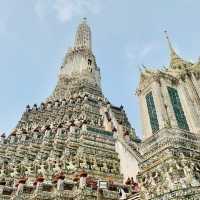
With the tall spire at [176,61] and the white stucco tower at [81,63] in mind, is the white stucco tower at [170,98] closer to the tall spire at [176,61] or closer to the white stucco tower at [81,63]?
the tall spire at [176,61]

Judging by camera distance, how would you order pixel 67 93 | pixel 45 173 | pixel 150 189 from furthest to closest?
pixel 67 93 < pixel 45 173 < pixel 150 189

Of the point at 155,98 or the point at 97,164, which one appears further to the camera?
the point at 97,164

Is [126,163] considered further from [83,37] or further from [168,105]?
[83,37]

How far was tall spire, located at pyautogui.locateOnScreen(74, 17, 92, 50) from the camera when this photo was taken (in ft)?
221

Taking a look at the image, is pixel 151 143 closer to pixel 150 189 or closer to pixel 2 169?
pixel 150 189

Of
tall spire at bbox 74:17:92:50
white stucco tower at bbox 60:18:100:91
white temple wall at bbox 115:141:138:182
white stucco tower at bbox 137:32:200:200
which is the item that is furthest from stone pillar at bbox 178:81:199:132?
tall spire at bbox 74:17:92:50

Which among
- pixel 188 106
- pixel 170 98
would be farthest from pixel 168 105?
pixel 188 106

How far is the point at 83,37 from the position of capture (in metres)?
A: 70.1

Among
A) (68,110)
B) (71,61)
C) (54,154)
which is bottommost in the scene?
(54,154)

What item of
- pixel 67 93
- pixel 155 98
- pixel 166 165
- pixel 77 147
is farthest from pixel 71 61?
pixel 166 165

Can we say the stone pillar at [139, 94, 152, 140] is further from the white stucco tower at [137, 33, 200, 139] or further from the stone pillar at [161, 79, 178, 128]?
the stone pillar at [161, 79, 178, 128]

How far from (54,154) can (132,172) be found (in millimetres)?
7834

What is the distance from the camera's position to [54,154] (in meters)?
26.9

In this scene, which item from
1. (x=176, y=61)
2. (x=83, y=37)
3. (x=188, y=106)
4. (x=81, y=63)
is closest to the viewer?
(x=188, y=106)
